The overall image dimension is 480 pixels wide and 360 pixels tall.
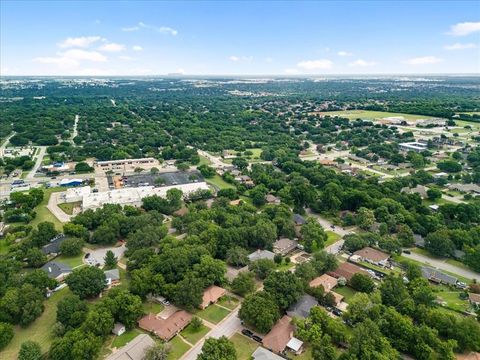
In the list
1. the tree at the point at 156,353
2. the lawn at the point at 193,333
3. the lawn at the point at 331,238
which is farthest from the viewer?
the lawn at the point at 331,238

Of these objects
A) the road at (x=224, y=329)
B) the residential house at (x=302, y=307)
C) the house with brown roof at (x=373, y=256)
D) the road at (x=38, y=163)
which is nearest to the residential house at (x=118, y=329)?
Result: the road at (x=224, y=329)

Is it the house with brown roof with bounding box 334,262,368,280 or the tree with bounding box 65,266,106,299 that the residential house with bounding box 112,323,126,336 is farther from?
the house with brown roof with bounding box 334,262,368,280

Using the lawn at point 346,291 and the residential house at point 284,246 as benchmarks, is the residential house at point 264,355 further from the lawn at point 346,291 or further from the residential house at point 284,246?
the residential house at point 284,246

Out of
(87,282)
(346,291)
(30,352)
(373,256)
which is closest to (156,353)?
(30,352)

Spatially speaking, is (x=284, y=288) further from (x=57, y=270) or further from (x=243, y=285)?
(x=57, y=270)

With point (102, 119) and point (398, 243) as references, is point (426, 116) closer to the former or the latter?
point (398, 243)

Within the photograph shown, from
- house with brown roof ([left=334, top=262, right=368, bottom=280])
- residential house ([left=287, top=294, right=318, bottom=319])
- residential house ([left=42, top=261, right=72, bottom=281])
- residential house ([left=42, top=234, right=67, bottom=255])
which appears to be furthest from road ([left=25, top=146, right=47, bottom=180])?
house with brown roof ([left=334, top=262, right=368, bottom=280])
